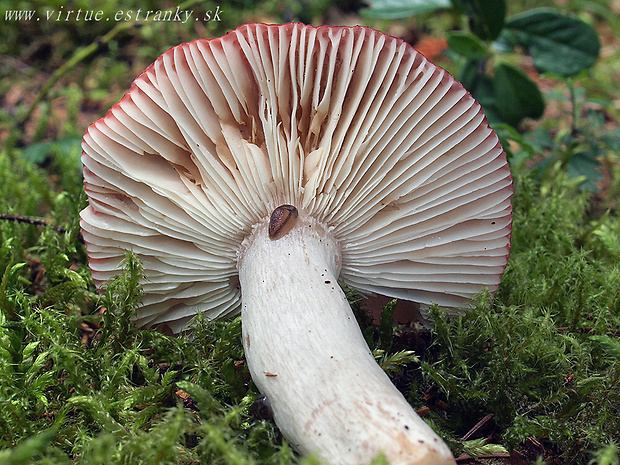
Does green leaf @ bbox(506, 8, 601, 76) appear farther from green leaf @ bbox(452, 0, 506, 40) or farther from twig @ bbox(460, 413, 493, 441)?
twig @ bbox(460, 413, 493, 441)

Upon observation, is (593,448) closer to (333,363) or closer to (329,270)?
(333,363)

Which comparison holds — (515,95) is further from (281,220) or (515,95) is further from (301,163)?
(281,220)

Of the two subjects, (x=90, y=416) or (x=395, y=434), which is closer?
(x=395, y=434)

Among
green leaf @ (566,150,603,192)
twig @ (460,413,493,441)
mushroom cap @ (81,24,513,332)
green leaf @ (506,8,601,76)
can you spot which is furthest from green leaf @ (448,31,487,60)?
twig @ (460,413,493,441)

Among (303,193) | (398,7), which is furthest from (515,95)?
(303,193)

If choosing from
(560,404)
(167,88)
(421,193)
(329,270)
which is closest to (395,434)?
(329,270)

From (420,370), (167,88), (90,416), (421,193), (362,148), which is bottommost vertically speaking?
(420,370)
